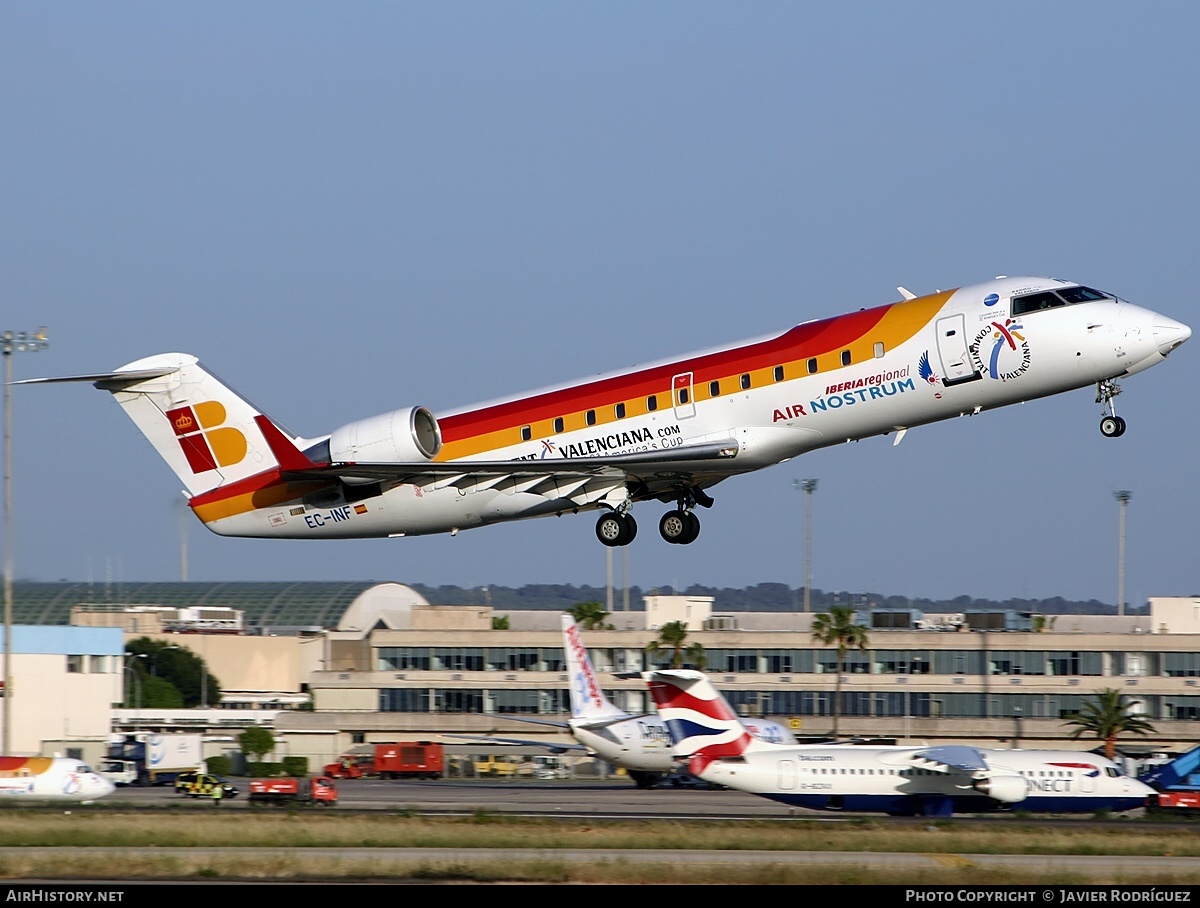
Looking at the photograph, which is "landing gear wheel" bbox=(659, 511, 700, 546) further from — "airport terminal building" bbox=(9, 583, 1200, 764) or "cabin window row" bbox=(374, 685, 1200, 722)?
"cabin window row" bbox=(374, 685, 1200, 722)

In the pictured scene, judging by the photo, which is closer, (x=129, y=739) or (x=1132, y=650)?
(x=129, y=739)

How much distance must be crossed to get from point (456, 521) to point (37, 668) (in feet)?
115

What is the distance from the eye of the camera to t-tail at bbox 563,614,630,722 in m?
43.8

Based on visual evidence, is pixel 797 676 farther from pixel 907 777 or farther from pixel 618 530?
pixel 618 530

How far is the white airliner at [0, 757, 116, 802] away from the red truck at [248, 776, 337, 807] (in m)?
3.67

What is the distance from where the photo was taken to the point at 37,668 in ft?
195

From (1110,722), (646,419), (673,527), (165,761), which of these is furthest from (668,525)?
(1110,722)

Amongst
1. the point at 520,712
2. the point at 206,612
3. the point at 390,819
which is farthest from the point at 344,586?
the point at 390,819

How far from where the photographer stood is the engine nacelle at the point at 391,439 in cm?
2981

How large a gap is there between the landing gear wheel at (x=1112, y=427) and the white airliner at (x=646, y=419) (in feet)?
0.08

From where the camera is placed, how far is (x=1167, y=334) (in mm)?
25812

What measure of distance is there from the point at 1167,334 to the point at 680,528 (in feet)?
31.3

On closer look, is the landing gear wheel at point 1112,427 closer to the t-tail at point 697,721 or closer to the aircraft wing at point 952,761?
the aircraft wing at point 952,761

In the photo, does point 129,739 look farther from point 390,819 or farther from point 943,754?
point 943,754
